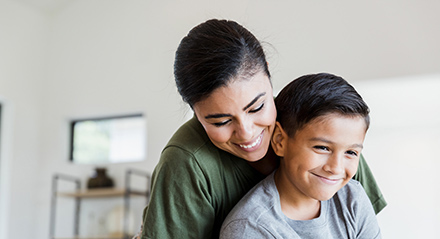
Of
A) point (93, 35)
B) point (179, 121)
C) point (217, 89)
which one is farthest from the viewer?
point (93, 35)

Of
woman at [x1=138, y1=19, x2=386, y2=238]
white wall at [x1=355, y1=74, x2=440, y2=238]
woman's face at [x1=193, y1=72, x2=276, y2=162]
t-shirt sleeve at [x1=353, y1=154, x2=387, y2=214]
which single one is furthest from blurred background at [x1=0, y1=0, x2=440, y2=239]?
woman's face at [x1=193, y1=72, x2=276, y2=162]

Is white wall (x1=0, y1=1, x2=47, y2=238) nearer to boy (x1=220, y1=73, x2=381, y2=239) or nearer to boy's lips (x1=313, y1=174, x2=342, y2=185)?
boy (x1=220, y1=73, x2=381, y2=239)

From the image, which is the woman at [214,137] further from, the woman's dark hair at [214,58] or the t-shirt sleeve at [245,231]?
the t-shirt sleeve at [245,231]

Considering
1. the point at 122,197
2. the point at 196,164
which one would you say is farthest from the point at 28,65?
the point at 196,164

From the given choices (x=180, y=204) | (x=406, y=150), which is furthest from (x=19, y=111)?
(x=180, y=204)

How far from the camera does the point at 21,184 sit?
5.37m

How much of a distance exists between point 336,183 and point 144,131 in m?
3.97

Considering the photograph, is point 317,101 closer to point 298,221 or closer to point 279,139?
point 279,139

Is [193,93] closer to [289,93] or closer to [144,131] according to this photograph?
[289,93]

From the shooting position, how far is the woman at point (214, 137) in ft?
4.16

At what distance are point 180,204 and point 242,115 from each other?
0.32 m

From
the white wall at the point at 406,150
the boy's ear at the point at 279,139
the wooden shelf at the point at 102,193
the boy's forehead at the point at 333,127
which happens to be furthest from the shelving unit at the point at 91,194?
the boy's forehead at the point at 333,127

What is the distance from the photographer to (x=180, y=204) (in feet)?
4.61

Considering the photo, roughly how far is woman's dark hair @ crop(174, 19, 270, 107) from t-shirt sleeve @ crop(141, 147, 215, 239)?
195mm
